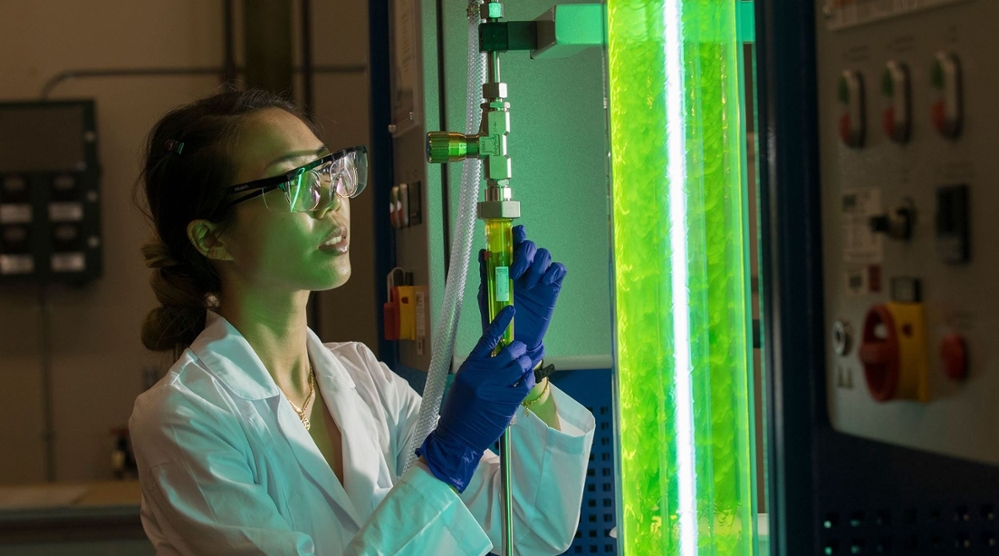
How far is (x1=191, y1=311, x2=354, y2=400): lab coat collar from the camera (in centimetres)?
135

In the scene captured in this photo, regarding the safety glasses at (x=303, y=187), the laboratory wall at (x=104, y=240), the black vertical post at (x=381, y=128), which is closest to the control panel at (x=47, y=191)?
the laboratory wall at (x=104, y=240)

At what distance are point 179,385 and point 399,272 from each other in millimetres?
503

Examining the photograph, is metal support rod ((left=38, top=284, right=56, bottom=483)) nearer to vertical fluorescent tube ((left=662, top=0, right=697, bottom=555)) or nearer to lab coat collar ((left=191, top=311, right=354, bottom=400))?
lab coat collar ((left=191, top=311, right=354, bottom=400))

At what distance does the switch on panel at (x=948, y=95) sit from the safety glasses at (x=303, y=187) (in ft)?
2.95

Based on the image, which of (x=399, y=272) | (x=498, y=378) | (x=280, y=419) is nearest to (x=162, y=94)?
(x=399, y=272)

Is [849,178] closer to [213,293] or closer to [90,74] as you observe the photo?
[213,293]

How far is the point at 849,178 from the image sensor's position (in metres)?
0.76

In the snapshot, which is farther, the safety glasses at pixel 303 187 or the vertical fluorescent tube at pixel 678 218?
the safety glasses at pixel 303 187

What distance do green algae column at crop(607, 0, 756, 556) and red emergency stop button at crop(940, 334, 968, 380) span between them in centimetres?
22

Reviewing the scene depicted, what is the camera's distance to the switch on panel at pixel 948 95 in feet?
2.12

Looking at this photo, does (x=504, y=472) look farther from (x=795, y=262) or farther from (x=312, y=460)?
(x=795, y=262)

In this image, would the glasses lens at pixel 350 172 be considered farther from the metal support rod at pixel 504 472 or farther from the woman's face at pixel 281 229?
the metal support rod at pixel 504 472

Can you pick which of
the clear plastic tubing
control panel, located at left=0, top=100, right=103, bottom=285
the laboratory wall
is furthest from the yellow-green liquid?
control panel, located at left=0, top=100, right=103, bottom=285

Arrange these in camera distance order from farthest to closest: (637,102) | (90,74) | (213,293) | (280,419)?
1. (90,74)
2. (213,293)
3. (280,419)
4. (637,102)
